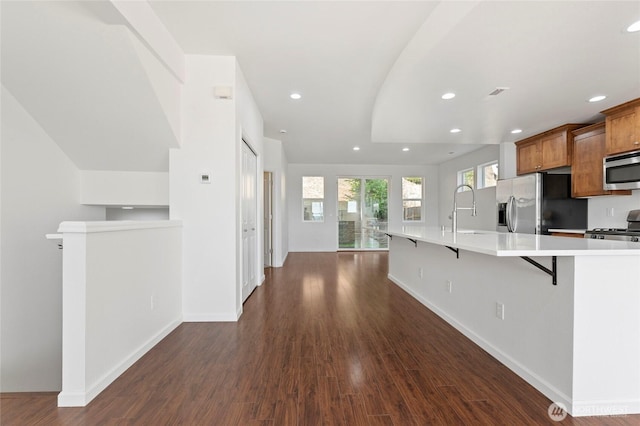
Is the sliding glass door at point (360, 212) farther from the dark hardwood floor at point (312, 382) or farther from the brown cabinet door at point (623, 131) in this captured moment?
the dark hardwood floor at point (312, 382)

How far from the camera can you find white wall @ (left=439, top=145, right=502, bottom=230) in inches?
259

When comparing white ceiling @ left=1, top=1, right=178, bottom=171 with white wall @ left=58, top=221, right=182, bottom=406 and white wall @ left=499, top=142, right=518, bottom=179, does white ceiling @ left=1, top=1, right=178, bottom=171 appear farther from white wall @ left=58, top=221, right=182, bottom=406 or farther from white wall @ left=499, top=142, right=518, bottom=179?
white wall @ left=499, top=142, right=518, bottom=179

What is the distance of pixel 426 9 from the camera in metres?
2.31

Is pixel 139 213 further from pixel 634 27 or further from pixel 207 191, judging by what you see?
pixel 634 27

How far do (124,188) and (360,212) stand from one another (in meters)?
6.55

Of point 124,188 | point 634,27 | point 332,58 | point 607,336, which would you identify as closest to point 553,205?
point 634,27

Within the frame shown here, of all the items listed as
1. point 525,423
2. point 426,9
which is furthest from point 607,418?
point 426,9

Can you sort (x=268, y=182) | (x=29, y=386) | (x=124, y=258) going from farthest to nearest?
(x=268, y=182), (x=29, y=386), (x=124, y=258)

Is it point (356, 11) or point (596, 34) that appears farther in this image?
point (356, 11)

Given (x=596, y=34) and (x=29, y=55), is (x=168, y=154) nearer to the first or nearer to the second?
(x=29, y=55)

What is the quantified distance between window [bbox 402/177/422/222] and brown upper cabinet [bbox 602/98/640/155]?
543 centimetres

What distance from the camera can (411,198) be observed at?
9203mm

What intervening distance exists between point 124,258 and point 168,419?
3.70 feet

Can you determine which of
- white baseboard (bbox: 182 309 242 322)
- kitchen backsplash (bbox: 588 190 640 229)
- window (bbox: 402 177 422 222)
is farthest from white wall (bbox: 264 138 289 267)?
kitchen backsplash (bbox: 588 190 640 229)
